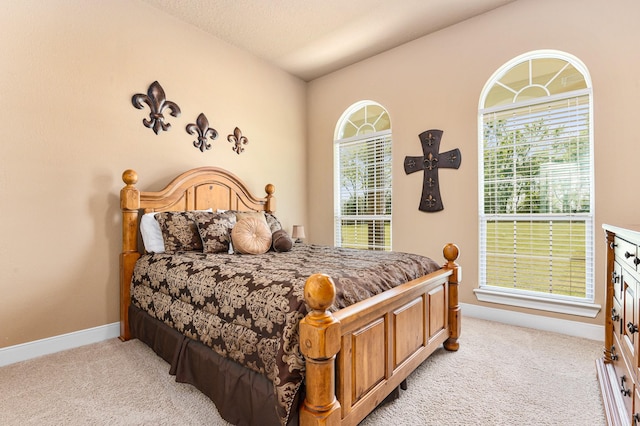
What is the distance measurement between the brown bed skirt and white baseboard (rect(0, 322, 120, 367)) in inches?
27.6

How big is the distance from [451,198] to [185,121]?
289 centimetres

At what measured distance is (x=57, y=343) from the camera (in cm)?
243

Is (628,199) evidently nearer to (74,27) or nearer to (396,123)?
(396,123)

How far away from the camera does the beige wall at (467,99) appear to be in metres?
2.50

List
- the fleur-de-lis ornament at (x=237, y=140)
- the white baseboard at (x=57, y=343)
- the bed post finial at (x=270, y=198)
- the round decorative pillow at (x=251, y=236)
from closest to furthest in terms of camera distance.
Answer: the white baseboard at (x=57, y=343) → the round decorative pillow at (x=251, y=236) → the fleur-de-lis ornament at (x=237, y=140) → the bed post finial at (x=270, y=198)

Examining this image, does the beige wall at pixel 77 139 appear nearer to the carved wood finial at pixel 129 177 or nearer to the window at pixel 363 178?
the carved wood finial at pixel 129 177

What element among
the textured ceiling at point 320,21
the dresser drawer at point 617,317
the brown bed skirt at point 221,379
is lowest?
the brown bed skirt at point 221,379

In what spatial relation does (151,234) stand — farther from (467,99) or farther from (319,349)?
(467,99)

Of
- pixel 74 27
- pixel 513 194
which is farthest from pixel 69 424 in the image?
pixel 513 194

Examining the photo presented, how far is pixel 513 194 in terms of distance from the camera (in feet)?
9.98

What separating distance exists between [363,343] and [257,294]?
55 centimetres

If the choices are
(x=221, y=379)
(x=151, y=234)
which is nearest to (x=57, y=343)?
(x=151, y=234)

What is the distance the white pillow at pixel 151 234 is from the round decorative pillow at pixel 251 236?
62 cm

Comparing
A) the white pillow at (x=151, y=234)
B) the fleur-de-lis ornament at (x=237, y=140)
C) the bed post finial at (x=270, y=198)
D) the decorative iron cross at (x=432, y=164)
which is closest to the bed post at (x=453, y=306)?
the decorative iron cross at (x=432, y=164)
